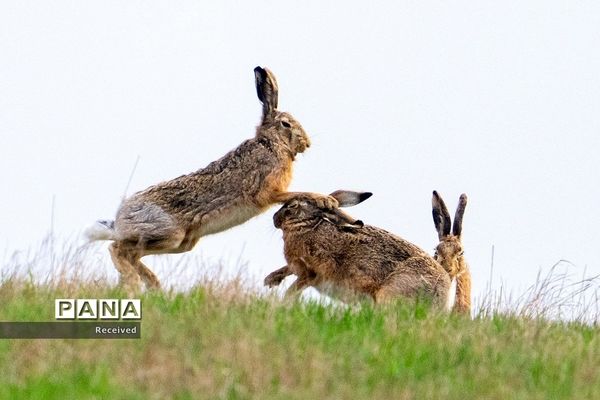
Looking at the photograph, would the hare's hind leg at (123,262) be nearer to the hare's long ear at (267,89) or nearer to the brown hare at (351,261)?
the brown hare at (351,261)

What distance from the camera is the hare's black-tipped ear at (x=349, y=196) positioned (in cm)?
1223

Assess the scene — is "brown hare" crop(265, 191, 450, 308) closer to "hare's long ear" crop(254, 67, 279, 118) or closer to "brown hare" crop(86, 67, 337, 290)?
"brown hare" crop(86, 67, 337, 290)

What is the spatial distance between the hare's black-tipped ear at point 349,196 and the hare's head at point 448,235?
0.77 m

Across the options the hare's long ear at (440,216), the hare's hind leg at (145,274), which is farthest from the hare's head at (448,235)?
the hare's hind leg at (145,274)

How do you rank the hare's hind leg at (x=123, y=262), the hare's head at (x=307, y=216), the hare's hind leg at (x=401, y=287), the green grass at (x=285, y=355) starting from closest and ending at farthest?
the green grass at (x=285, y=355) → the hare's hind leg at (x=401, y=287) → the hare's hind leg at (x=123, y=262) → the hare's head at (x=307, y=216)

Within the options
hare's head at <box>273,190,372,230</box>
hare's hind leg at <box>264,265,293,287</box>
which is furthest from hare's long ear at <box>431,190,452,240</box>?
hare's hind leg at <box>264,265,293,287</box>

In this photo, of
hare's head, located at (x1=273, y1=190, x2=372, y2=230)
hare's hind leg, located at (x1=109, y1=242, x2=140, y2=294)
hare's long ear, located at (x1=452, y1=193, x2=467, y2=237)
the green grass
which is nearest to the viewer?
the green grass

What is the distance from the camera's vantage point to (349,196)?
1225cm

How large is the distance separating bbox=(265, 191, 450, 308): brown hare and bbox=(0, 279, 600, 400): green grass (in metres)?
1.59

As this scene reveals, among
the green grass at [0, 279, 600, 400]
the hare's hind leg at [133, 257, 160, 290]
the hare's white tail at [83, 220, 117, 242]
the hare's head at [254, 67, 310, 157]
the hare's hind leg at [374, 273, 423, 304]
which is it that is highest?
the hare's head at [254, 67, 310, 157]

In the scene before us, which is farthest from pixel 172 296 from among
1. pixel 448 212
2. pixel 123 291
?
pixel 448 212

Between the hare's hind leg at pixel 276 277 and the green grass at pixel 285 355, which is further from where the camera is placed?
the hare's hind leg at pixel 276 277

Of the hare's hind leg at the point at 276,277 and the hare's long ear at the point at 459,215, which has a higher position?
the hare's long ear at the point at 459,215

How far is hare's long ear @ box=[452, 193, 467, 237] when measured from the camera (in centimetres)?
1248
